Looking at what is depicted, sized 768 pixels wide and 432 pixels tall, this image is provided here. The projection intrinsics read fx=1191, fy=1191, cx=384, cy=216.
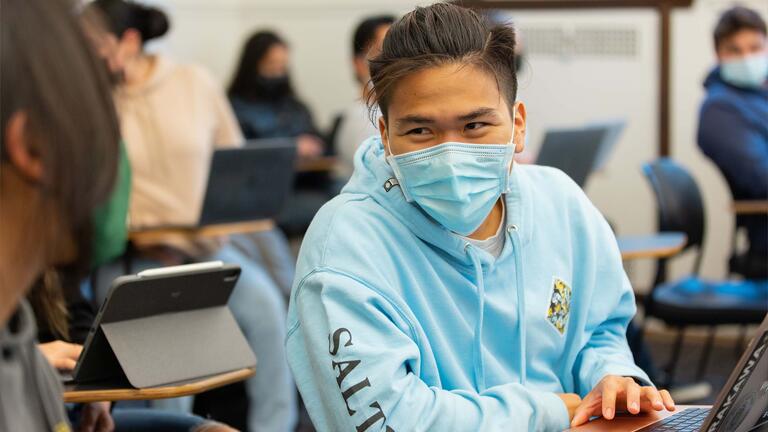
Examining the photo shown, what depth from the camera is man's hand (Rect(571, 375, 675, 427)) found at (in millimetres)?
1594

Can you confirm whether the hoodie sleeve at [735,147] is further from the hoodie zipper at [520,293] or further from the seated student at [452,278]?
the hoodie zipper at [520,293]

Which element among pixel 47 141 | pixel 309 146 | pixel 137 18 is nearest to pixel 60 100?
pixel 47 141

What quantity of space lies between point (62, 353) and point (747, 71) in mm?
3342

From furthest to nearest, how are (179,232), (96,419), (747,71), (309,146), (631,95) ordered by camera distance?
(309,146) < (631,95) < (747,71) < (179,232) < (96,419)

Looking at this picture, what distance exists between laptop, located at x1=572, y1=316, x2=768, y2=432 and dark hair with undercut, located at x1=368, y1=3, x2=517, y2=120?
0.54 metres

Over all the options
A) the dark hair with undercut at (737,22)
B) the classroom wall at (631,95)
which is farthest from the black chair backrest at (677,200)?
the classroom wall at (631,95)

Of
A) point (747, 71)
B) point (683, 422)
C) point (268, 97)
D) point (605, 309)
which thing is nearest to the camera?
point (683, 422)

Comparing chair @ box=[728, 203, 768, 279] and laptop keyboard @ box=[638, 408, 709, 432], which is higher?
laptop keyboard @ box=[638, 408, 709, 432]

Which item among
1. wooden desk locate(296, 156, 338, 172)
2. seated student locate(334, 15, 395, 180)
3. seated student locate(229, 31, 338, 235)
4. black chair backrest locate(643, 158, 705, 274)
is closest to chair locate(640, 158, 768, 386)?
black chair backrest locate(643, 158, 705, 274)

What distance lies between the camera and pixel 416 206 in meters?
1.75

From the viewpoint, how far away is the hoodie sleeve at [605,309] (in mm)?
1827

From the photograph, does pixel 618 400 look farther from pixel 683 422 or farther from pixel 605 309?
pixel 605 309

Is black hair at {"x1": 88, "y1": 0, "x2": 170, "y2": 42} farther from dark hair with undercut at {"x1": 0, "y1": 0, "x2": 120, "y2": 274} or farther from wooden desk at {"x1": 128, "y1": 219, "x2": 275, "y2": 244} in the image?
dark hair with undercut at {"x1": 0, "y1": 0, "x2": 120, "y2": 274}

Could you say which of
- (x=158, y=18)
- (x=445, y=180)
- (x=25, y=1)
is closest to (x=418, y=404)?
(x=445, y=180)
